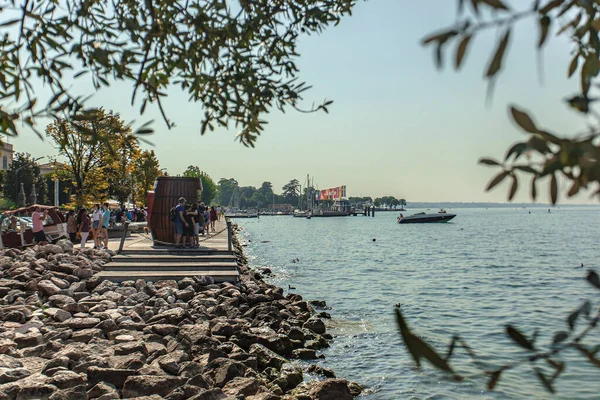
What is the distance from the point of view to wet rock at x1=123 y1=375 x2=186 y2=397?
27.5ft

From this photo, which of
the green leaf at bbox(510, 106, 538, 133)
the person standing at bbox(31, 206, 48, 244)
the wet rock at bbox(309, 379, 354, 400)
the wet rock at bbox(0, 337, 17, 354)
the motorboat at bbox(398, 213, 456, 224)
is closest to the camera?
the green leaf at bbox(510, 106, 538, 133)

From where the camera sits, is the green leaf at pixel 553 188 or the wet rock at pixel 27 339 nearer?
the green leaf at pixel 553 188

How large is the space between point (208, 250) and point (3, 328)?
994cm

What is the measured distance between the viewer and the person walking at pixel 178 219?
66.9 feet

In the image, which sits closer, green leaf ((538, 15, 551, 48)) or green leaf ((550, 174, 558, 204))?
green leaf ((550, 174, 558, 204))

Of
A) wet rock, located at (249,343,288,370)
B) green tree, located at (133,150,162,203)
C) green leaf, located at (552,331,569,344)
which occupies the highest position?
green tree, located at (133,150,162,203)

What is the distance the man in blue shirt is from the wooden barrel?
143cm

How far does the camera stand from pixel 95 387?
8203mm

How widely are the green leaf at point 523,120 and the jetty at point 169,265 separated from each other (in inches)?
631

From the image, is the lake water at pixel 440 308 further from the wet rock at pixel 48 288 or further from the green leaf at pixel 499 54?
the wet rock at pixel 48 288

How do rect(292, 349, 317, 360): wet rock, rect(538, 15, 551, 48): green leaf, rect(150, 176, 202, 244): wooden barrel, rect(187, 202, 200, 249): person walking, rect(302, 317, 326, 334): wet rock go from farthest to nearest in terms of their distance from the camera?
1. rect(150, 176, 202, 244): wooden barrel
2. rect(187, 202, 200, 249): person walking
3. rect(302, 317, 326, 334): wet rock
4. rect(292, 349, 317, 360): wet rock
5. rect(538, 15, 551, 48): green leaf

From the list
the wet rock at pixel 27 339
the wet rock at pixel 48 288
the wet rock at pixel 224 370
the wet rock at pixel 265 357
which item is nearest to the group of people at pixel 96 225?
the wet rock at pixel 48 288

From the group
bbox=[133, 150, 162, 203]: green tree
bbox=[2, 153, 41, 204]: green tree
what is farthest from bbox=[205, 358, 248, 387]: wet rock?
bbox=[2, 153, 41, 204]: green tree

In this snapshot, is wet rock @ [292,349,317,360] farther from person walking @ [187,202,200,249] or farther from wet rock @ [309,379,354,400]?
person walking @ [187,202,200,249]
